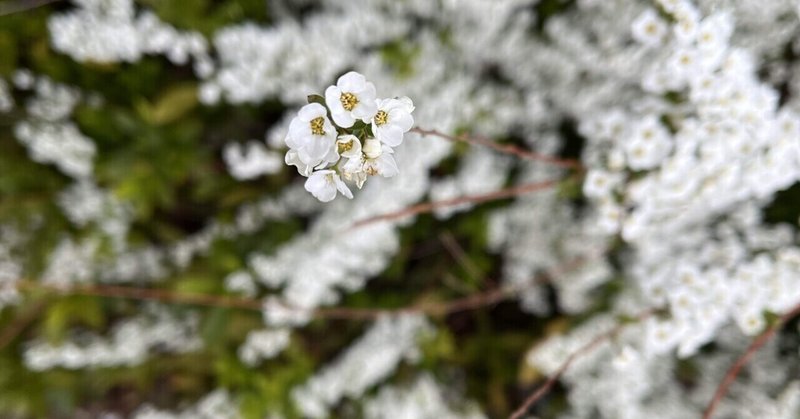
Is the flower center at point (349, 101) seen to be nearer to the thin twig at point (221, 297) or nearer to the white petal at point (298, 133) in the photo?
the white petal at point (298, 133)

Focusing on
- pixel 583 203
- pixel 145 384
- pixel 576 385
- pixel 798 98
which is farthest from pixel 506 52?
pixel 145 384

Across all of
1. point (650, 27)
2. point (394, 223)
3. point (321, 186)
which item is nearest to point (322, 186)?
point (321, 186)

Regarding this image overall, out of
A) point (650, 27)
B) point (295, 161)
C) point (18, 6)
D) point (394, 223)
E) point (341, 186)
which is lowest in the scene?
point (341, 186)

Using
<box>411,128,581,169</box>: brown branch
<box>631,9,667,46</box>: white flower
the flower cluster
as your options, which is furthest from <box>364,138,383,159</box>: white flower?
<box>631,9,667,46</box>: white flower

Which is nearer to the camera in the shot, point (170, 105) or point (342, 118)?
point (342, 118)

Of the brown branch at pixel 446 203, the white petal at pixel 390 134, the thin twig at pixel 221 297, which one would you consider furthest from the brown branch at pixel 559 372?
the white petal at pixel 390 134

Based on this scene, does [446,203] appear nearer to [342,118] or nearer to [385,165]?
[385,165]
